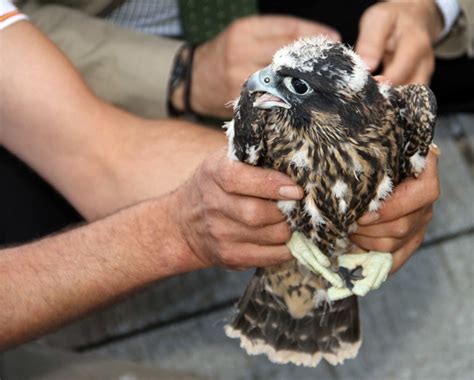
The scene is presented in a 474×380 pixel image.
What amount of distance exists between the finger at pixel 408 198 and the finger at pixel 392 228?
2cm

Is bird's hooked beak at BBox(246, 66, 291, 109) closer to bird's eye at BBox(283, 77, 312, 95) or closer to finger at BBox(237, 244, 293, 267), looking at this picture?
bird's eye at BBox(283, 77, 312, 95)

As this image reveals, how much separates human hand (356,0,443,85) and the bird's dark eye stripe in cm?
75

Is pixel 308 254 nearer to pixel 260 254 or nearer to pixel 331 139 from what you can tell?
pixel 260 254

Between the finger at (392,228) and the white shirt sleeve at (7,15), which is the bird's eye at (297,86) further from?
the white shirt sleeve at (7,15)

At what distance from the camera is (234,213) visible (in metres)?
1.85

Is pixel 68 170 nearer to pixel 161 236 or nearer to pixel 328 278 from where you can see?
pixel 161 236

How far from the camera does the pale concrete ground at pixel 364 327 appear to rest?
9.93 ft

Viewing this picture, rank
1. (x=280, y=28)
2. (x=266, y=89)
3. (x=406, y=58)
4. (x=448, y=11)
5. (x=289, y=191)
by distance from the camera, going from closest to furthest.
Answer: (x=266, y=89) → (x=289, y=191) → (x=406, y=58) → (x=280, y=28) → (x=448, y=11)

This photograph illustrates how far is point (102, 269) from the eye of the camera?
Answer: 2.09 m

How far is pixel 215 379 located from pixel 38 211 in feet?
3.13

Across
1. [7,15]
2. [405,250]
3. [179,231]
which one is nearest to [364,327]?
[405,250]

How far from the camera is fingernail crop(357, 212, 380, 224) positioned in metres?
1.87

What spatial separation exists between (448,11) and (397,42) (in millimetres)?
407

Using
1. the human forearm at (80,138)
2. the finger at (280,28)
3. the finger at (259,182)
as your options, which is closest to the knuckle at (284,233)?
the finger at (259,182)
